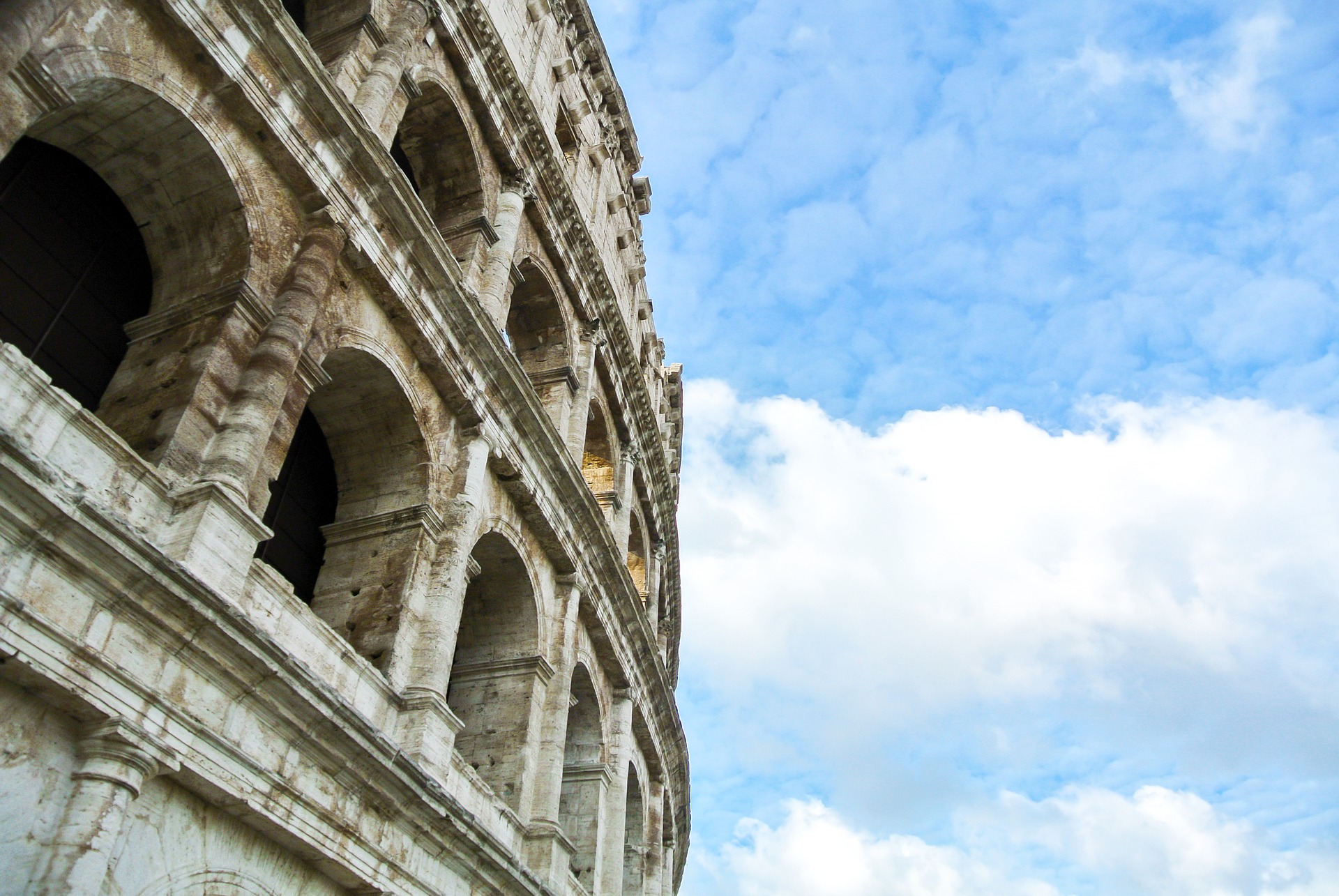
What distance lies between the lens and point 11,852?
5535 millimetres

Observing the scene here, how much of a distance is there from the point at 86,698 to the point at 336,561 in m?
4.61

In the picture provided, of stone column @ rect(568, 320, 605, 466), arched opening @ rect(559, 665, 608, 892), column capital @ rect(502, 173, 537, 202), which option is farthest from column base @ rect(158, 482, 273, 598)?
column capital @ rect(502, 173, 537, 202)

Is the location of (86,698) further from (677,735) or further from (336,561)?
(677,735)

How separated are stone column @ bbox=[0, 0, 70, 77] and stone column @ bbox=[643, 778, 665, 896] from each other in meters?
14.4

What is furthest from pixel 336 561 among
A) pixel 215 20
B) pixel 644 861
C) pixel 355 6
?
pixel 644 861

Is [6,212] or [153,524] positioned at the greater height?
[6,212]

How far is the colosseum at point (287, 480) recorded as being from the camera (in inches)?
243

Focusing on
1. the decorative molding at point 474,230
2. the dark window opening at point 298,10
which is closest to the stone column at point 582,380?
the decorative molding at point 474,230

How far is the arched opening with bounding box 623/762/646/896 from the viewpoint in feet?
55.0

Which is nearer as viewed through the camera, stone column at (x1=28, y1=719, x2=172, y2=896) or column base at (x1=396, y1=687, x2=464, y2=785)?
stone column at (x1=28, y1=719, x2=172, y2=896)

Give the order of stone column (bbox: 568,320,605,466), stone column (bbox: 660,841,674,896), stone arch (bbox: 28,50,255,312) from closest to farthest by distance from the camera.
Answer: stone arch (bbox: 28,50,255,312)
stone column (bbox: 568,320,605,466)
stone column (bbox: 660,841,674,896)

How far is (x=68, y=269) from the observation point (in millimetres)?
8578

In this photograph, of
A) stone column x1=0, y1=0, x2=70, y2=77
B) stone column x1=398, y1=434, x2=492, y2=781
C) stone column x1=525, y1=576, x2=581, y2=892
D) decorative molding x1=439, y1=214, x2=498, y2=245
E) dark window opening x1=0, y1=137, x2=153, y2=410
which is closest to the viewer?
stone column x1=0, y1=0, x2=70, y2=77

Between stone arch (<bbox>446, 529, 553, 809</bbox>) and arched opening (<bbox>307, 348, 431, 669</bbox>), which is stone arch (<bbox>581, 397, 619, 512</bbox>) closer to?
stone arch (<bbox>446, 529, 553, 809</bbox>)
